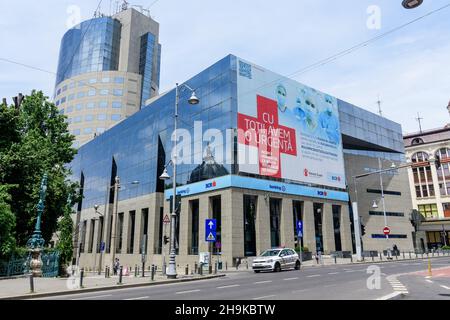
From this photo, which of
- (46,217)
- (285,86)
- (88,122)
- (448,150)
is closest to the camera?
(46,217)

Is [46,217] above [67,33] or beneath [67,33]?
beneath

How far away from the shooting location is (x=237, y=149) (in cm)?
3912

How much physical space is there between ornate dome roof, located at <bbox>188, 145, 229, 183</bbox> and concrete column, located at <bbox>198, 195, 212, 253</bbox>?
2522 millimetres

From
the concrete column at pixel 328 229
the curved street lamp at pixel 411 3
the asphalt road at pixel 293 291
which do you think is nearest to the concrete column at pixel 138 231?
the concrete column at pixel 328 229

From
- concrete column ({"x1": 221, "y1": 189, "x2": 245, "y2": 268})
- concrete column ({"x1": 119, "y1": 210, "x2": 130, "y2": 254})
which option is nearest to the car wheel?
concrete column ({"x1": 221, "y1": 189, "x2": 245, "y2": 268})

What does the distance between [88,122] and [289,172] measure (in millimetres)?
69533

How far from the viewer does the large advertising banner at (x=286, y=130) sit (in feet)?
134

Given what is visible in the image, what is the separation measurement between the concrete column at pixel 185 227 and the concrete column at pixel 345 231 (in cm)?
2207

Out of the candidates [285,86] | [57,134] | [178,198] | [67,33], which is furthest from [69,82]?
[178,198]

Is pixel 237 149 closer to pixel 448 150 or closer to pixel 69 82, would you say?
pixel 448 150

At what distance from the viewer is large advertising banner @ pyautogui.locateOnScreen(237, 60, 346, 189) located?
40844 mm

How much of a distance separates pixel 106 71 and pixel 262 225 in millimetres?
77988

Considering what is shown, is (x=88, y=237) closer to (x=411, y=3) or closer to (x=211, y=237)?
(x=211, y=237)

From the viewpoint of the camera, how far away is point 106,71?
328ft
